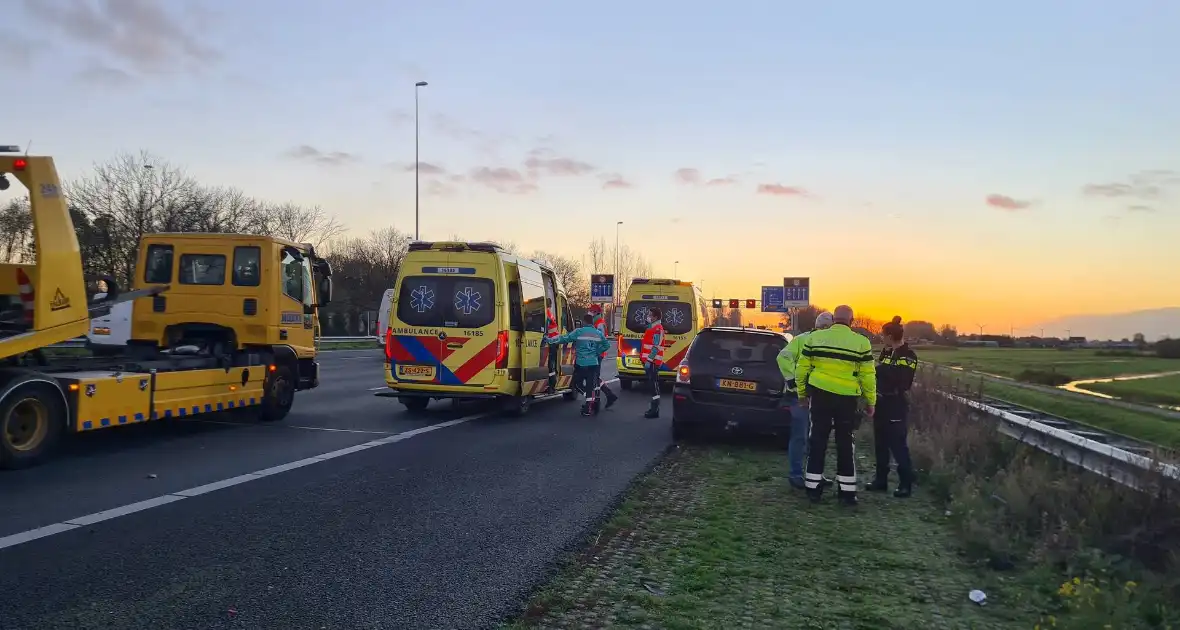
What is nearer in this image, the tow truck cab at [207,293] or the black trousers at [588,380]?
the tow truck cab at [207,293]

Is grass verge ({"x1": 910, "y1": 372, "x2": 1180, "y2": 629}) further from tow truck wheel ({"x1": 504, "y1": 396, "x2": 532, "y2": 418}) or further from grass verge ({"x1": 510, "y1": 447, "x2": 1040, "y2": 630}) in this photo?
tow truck wheel ({"x1": 504, "y1": 396, "x2": 532, "y2": 418})

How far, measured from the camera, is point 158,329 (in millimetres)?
12227

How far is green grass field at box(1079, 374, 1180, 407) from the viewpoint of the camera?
25.1 metres

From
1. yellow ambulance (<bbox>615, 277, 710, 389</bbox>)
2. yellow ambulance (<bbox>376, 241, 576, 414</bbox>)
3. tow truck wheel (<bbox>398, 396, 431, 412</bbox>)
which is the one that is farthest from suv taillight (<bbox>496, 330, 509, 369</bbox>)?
yellow ambulance (<bbox>615, 277, 710, 389</bbox>)

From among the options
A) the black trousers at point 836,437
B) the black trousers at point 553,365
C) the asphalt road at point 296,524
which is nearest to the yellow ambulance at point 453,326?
the asphalt road at point 296,524

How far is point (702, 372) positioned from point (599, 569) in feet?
20.7

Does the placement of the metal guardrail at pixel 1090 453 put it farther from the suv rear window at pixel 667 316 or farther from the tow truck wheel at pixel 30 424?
the suv rear window at pixel 667 316

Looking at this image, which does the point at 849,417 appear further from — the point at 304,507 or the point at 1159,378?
the point at 1159,378

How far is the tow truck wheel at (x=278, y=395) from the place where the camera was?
1247 centimetres

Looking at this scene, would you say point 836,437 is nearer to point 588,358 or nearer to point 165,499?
point 165,499

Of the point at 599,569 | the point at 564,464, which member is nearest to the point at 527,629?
the point at 599,569

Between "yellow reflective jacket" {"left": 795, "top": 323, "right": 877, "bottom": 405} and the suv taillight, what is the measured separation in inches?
246

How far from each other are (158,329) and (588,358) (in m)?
6.60

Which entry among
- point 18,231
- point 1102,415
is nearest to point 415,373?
point 18,231
